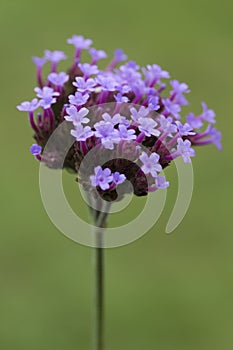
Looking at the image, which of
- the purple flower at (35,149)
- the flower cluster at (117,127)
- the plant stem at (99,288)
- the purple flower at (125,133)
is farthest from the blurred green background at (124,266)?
the purple flower at (125,133)

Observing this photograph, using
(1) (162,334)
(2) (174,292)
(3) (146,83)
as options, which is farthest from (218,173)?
(3) (146,83)

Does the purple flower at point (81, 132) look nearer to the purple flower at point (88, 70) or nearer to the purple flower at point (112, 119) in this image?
the purple flower at point (112, 119)

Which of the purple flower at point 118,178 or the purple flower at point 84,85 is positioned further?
the purple flower at point 84,85

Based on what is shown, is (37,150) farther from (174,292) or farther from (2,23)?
(2,23)

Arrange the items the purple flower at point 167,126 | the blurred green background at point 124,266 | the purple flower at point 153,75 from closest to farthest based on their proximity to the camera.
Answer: the purple flower at point 167,126, the purple flower at point 153,75, the blurred green background at point 124,266

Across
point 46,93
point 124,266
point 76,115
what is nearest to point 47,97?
point 46,93

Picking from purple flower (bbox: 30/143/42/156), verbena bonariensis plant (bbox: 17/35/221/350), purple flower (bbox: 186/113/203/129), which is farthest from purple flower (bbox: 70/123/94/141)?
purple flower (bbox: 186/113/203/129)

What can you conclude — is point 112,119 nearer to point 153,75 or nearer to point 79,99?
point 79,99
